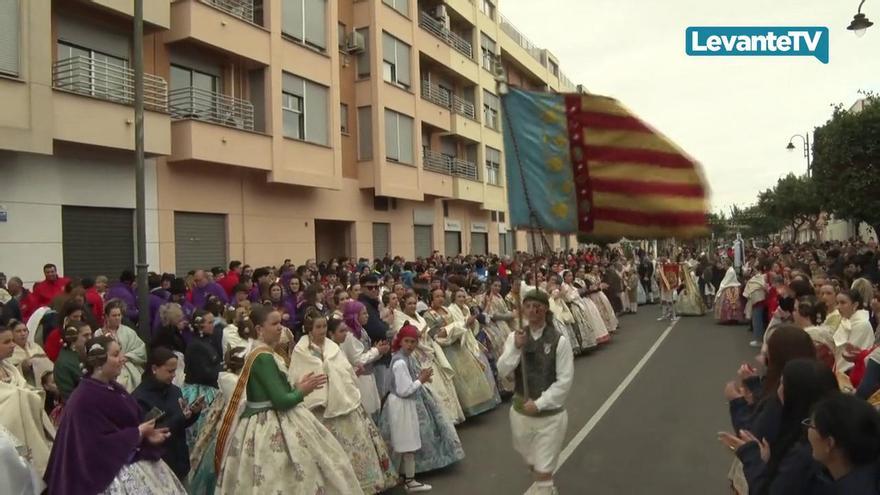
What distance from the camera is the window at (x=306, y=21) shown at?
19.1 meters

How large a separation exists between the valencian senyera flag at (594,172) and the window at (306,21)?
15.2 m

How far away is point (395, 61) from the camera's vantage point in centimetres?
2512

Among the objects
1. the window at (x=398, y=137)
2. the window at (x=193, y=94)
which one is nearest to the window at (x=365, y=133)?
the window at (x=398, y=137)

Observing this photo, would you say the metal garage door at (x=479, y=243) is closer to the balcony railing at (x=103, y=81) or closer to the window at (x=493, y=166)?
the window at (x=493, y=166)

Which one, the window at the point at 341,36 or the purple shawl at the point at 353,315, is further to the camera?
the window at the point at 341,36

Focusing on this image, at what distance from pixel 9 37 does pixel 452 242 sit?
20.5 m

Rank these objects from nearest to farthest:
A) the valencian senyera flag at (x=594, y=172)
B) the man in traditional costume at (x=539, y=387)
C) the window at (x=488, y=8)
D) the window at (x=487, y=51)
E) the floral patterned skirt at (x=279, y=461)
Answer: the valencian senyera flag at (x=594, y=172) → the floral patterned skirt at (x=279, y=461) → the man in traditional costume at (x=539, y=387) → the window at (x=487, y=51) → the window at (x=488, y=8)

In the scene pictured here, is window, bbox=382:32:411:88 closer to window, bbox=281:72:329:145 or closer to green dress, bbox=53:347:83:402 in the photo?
window, bbox=281:72:329:145

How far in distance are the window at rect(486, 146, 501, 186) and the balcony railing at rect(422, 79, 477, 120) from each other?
2516 mm

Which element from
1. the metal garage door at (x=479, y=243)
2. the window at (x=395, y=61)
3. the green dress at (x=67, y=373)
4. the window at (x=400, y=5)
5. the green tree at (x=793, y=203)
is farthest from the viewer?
the green tree at (x=793, y=203)

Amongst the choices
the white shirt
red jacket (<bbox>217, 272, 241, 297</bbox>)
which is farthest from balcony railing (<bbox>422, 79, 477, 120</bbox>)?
the white shirt

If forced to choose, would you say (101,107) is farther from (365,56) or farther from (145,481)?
(365,56)

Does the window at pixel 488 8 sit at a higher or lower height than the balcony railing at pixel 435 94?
higher

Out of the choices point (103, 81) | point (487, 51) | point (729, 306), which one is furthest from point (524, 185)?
point (487, 51)
